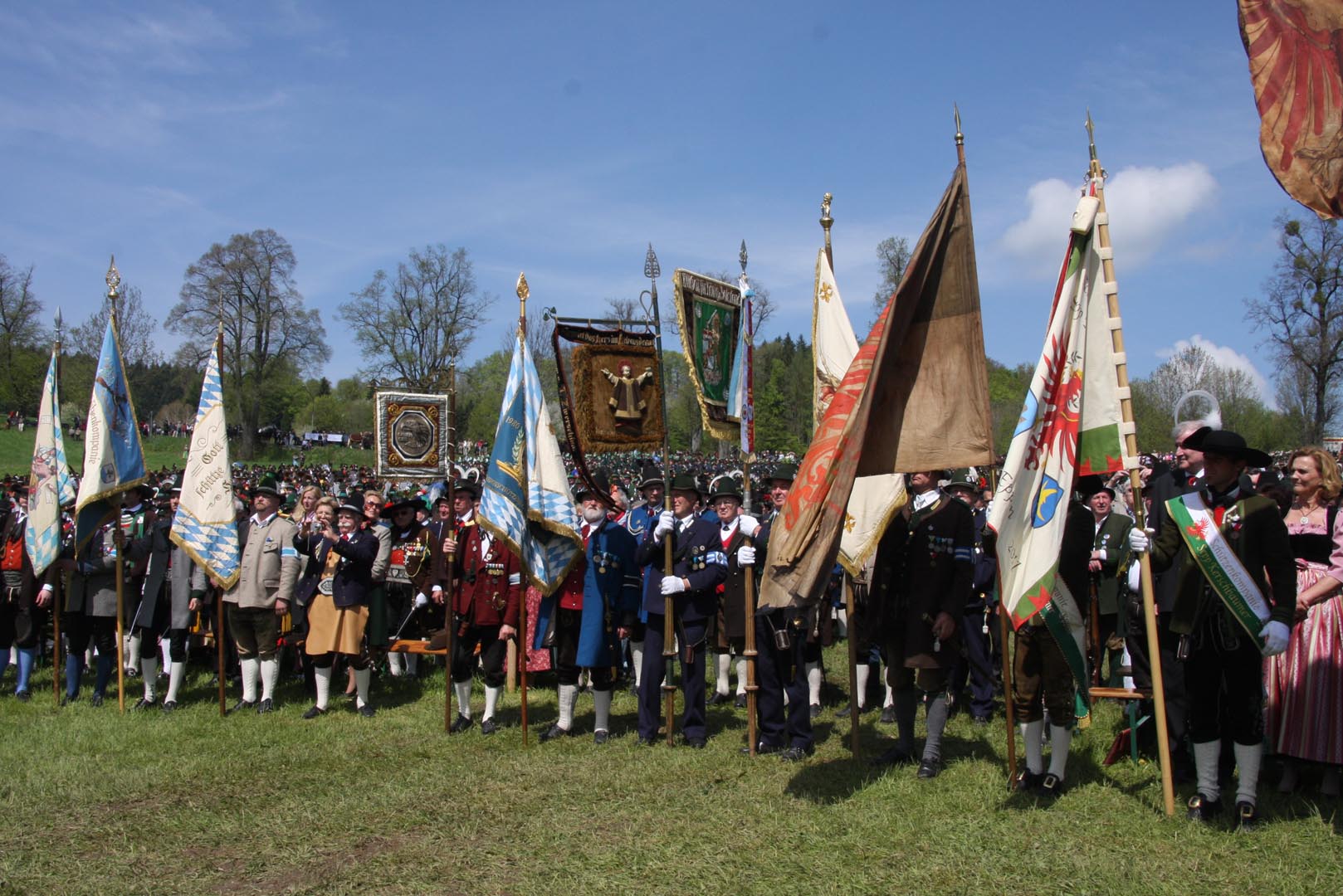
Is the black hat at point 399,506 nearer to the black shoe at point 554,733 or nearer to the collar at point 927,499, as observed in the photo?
the black shoe at point 554,733

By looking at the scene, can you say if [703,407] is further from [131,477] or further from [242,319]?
[242,319]

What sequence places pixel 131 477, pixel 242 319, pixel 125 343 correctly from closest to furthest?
pixel 131 477
pixel 125 343
pixel 242 319

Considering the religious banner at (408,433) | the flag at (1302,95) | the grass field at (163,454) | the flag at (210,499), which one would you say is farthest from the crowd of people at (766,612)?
the grass field at (163,454)

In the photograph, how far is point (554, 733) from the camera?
9.09 m

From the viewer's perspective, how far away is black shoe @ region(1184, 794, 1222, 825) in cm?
591

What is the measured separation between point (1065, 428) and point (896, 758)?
292cm

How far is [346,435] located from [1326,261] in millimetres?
63946

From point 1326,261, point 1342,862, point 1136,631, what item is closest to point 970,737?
point 1136,631

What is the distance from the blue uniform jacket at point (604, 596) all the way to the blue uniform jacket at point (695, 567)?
0.52 metres

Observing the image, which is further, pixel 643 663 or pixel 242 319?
pixel 242 319

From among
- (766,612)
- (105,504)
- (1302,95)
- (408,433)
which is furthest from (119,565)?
(1302,95)

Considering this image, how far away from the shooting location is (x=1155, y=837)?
18.7 ft

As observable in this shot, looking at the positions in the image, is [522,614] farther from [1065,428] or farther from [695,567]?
[1065,428]

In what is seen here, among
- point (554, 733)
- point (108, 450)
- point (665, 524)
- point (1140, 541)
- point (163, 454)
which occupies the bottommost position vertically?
point (554, 733)
